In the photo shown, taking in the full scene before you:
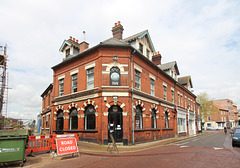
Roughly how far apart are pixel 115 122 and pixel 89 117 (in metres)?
2.68

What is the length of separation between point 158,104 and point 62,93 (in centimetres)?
1117

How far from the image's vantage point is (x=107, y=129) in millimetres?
14078

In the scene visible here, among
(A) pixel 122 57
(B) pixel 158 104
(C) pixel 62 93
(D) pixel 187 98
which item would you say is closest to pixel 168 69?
(B) pixel 158 104

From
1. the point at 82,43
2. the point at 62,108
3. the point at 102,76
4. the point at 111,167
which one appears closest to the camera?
the point at 111,167

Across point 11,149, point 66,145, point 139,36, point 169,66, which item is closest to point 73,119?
point 66,145

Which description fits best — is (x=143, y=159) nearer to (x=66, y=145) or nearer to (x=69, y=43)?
(x=66, y=145)

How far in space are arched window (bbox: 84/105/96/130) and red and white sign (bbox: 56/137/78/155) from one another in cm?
538

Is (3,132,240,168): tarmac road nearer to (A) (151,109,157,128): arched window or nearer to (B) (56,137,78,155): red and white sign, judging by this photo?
(B) (56,137,78,155): red and white sign

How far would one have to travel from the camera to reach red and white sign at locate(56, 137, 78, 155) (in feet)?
29.7

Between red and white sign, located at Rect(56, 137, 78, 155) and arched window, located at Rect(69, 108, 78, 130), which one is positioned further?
arched window, located at Rect(69, 108, 78, 130)

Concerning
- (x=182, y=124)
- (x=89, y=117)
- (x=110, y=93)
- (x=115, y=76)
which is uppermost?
(x=115, y=76)

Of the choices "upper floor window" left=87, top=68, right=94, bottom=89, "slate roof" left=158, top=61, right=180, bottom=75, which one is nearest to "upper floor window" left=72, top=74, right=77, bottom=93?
"upper floor window" left=87, top=68, right=94, bottom=89

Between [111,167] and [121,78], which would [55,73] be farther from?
[111,167]

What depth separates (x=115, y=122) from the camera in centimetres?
1459
